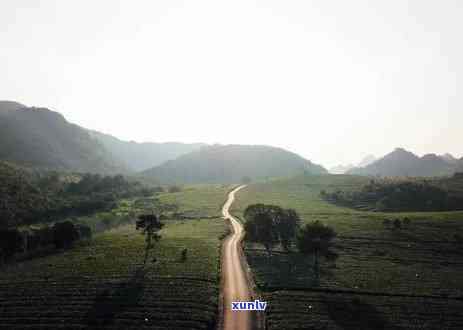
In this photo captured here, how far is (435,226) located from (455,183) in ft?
356

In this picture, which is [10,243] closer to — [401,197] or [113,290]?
[113,290]

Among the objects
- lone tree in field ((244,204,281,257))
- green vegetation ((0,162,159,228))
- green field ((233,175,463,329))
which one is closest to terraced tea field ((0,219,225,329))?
lone tree in field ((244,204,281,257))

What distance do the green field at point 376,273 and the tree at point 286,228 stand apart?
12.1 ft

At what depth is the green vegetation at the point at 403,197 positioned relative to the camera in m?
154

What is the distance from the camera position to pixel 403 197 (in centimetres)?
16388

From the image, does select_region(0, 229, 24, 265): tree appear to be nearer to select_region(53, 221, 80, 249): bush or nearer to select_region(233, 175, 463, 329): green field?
select_region(53, 221, 80, 249): bush

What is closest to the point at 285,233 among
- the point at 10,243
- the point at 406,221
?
the point at 406,221

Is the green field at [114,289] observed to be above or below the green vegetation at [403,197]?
below

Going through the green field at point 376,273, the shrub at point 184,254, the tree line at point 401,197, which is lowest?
the green field at point 376,273

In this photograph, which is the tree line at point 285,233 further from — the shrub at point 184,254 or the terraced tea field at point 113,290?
the shrub at point 184,254

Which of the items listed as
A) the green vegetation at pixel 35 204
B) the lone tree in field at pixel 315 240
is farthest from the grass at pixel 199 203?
the lone tree in field at pixel 315 240

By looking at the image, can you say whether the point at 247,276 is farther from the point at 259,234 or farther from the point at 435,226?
the point at 435,226

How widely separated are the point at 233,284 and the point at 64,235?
54.6m

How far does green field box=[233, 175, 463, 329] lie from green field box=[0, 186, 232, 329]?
11577mm
